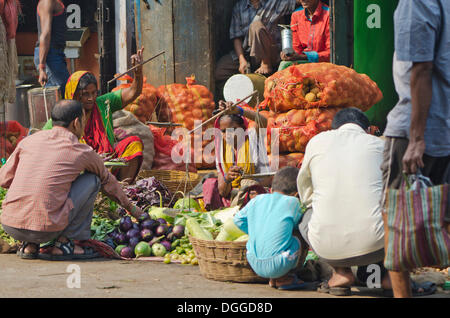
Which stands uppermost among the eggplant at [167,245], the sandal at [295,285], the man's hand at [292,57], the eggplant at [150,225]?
the man's hand at [292,57]

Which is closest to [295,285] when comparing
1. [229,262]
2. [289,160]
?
[229,262]

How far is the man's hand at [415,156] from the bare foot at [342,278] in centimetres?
107

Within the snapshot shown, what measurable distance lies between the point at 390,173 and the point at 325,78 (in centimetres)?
355

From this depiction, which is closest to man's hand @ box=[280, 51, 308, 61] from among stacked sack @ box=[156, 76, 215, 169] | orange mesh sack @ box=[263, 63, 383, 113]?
orange mesh sack @ box=[263, 63, 383, 113]

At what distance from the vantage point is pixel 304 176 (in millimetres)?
4012

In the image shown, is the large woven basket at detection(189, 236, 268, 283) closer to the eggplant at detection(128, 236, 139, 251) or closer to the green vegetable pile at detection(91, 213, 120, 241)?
the eggplant at detection(128, 236, 139, 251)

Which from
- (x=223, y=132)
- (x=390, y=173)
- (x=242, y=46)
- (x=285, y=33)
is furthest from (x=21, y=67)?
(x=390, y=173)

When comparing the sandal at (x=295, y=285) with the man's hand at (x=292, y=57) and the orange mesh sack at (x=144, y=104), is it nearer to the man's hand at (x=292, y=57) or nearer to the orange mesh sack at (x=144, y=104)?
the man's hand at (x=292, y=57)

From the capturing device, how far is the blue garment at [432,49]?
298 centimetres

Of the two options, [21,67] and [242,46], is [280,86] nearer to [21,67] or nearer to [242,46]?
[242,46]

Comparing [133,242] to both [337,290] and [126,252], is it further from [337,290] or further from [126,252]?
[337,290]

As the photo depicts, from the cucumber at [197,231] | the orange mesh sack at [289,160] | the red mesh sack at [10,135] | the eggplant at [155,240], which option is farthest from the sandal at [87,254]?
the red mesh sack at [10,135]

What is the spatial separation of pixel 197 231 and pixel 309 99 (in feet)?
7.94

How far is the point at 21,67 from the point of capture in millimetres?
10492
